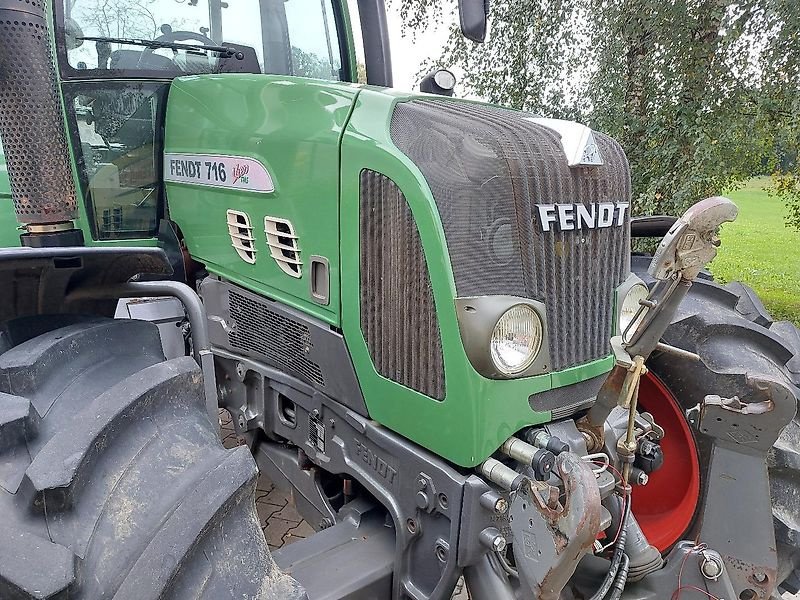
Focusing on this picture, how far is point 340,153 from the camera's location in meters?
1.68

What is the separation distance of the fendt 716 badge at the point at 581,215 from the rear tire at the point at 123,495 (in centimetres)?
85

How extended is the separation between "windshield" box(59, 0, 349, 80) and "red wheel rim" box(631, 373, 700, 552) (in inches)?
71.4

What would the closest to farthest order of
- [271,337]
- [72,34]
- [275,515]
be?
[271,337], [72,34], [275,515]

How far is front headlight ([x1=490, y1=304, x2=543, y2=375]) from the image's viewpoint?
149 centimetres

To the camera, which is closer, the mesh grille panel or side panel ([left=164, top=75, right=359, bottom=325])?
the mesh grille panel

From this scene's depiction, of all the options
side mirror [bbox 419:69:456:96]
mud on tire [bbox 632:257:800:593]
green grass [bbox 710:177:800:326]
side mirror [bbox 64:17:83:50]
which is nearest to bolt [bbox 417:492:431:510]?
mud on tire [bbox 632:257:800:593]

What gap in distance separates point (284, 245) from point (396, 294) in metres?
0.47

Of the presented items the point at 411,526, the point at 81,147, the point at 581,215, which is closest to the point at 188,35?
the point at 81,147

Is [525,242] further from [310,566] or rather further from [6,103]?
[6,103]

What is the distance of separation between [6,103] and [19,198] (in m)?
0.24

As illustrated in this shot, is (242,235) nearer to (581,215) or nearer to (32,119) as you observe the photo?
(32,119)

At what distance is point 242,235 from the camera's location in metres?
2.07

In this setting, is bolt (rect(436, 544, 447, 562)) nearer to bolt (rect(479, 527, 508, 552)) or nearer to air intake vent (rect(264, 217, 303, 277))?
bolt (rect(479, 527, 508, 552))

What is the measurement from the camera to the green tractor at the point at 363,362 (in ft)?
4.39
